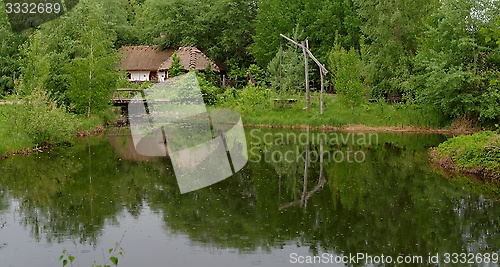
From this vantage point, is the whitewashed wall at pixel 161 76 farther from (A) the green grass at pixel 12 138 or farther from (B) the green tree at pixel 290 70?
(A) the green grass at pixel 12 138

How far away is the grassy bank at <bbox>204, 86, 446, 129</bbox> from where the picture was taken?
33.7m

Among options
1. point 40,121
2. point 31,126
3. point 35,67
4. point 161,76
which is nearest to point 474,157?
point 40,121

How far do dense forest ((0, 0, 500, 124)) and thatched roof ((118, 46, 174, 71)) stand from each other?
115 cm

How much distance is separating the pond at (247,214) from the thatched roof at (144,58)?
29.4 metres

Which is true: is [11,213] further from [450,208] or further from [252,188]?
[450,208]

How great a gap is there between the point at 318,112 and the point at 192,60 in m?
13.9

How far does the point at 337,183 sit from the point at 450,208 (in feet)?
13.5

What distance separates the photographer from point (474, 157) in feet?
64.0

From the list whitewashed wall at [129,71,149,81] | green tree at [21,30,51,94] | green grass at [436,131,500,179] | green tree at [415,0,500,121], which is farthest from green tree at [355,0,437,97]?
whitewashed wall at [129,71,149,81]

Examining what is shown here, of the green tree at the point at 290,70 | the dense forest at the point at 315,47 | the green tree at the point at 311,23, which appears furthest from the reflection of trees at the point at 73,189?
the green tree at the point at 311,23

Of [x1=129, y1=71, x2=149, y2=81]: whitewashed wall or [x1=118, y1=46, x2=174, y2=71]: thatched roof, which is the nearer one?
[x1=118, y1=46, x2=174, y2=71]: thatched roof

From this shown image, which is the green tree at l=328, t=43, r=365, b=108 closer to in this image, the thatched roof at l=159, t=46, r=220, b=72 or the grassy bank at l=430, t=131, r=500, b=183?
the grassy bank at l=430, t=131, r=500, b=183

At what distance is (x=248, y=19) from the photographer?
166ft

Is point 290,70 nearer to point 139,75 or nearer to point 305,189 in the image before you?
point 139,75
